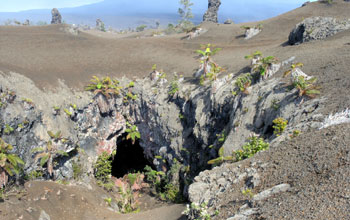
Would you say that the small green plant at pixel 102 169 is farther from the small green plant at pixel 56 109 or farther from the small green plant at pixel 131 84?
the small green plant at pixel 131 84

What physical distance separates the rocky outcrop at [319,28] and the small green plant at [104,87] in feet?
68.5

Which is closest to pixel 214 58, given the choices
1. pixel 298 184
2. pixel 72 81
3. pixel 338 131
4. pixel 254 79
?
pixel 254 79

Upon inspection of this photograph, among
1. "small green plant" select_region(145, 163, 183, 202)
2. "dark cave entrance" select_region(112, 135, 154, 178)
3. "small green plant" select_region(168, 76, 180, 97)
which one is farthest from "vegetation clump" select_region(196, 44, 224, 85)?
"dark cave entrance" select_region(112, 135, 154, 178)

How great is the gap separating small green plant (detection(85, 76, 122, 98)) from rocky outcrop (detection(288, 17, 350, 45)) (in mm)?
20893

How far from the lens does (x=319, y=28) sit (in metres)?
24.4

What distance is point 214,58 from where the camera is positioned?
29312 millimetres

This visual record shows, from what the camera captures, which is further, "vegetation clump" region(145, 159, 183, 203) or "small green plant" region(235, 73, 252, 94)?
"vegetation clump" region(145, 159, 183, 203)

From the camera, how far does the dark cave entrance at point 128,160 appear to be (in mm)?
31250

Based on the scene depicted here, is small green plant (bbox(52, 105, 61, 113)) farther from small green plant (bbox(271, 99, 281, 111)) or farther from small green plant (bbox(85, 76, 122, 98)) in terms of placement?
small green plant (bbox(271, 99, 281, 111))

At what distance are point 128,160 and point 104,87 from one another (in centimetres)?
1273

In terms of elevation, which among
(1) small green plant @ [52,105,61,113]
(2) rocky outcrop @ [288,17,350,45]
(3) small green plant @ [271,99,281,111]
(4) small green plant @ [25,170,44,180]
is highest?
(2) rocky outcrop @ [288,17,350,45]

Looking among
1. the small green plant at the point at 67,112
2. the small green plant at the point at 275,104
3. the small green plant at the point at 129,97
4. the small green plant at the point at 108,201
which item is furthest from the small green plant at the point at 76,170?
the small green plant at the point at 275,104

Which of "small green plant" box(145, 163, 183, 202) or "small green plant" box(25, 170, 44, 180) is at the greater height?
"small green plant" box(25, 170, 44, 180)

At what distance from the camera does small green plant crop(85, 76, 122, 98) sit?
82.0 ft
